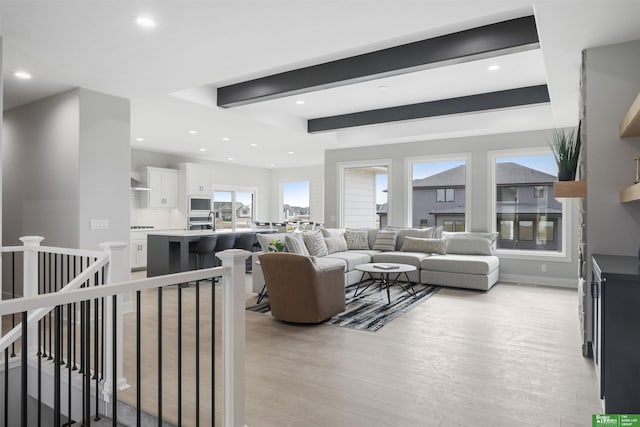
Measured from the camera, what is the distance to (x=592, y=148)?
311 centimetres

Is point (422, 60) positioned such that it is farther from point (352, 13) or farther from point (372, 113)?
point (372, 113)

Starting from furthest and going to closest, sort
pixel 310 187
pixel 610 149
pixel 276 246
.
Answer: pixel 310 187 → pixel 276 246 → pixel 610 149

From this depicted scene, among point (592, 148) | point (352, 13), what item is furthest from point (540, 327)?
point (352, 13)

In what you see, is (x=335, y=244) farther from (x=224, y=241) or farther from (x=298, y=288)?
(x=298, y=288)

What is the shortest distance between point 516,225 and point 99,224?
6.37 metres

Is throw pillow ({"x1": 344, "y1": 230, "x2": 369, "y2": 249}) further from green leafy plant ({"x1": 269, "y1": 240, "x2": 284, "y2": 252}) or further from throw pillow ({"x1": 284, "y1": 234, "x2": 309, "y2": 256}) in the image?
green leafy plant ({"x1": 269, "y1": 240, "x2": 284, "y2": 252})

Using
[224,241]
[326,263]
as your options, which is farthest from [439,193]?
[224,241]

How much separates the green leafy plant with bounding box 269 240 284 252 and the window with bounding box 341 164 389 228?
10.7 feet

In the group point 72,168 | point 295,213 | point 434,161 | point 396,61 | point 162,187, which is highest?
point 396,61

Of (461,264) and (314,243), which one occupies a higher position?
(314,243)

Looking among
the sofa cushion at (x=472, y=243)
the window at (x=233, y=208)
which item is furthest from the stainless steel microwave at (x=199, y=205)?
the sofa cushion at (x=472, y=243)

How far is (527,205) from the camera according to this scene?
6.72 meters

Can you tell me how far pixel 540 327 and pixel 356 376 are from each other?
7.67ft

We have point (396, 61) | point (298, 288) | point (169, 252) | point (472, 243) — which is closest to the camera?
point (396, 61)
